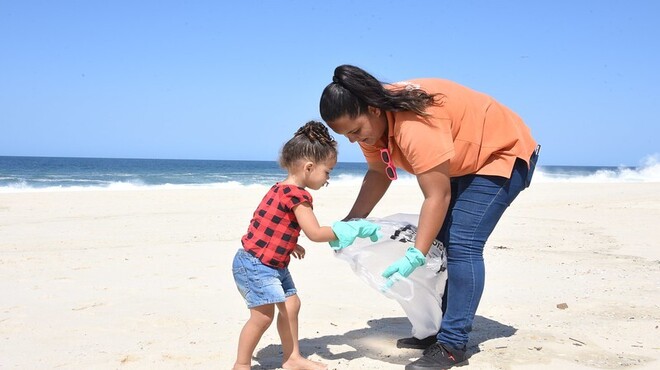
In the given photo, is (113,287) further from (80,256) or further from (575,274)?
(575,274)

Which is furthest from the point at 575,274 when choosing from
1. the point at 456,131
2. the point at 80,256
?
the point at 80,256

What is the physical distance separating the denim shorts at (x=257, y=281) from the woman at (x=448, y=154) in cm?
53

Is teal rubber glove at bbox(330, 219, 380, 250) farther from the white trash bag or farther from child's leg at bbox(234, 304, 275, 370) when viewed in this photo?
child's leg at bbox(234, 304, 275, 370)

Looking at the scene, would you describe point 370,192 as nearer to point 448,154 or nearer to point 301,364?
point 448,154

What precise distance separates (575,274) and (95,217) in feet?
25.8

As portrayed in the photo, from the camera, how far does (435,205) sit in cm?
280

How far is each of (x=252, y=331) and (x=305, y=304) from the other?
148cm

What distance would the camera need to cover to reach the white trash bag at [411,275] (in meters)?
3.24

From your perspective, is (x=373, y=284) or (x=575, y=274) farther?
(x=575, y=274)

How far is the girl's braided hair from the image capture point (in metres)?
2.94

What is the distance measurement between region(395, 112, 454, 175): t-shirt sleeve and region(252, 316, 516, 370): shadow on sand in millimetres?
1166

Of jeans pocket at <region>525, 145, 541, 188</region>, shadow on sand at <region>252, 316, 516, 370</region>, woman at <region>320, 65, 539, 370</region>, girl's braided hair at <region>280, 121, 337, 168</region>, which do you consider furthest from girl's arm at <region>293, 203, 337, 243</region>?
jeans pocket at <region>525, 145, 541, 188</region>

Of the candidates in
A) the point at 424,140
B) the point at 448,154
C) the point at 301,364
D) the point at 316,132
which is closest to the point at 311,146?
the point at 316,132

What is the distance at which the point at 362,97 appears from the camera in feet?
9.36
